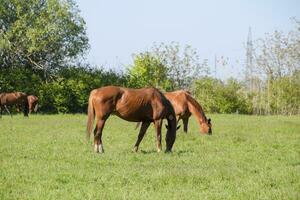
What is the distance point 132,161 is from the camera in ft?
43.3

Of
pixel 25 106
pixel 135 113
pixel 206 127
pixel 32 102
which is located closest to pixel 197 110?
pixel 206 127

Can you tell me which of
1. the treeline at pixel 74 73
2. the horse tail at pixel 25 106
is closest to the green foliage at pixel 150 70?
the treeline at pixel 74 73

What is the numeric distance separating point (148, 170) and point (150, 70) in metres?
40.4

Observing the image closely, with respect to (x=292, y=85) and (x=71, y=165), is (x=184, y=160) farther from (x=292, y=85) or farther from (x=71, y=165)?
(x=292, y=85)

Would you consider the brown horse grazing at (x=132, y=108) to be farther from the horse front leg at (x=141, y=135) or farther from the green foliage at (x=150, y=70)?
the green foliage at (x=150, y=70)

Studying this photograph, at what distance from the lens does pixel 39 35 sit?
4084 centimetres

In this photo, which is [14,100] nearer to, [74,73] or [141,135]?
[74,73]

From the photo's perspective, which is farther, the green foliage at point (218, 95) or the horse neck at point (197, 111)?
the green foliage at point (218, 95)

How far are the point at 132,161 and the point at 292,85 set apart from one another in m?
38.2

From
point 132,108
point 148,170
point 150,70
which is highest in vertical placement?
point 150,70

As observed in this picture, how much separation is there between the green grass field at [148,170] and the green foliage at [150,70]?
3133cm

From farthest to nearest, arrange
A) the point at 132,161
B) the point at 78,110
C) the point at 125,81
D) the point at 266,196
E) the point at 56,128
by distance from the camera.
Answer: the point at 125,81
the point at 78,110
the point at 56,128
the point at 132,161
the point at 266,196

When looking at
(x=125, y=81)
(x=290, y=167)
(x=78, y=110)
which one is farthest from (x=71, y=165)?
(x=125, y=81)

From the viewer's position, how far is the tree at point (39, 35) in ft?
135
